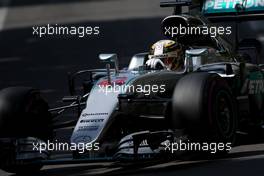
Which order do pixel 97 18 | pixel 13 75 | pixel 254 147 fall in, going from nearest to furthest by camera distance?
pixel 254 147, pixel 13 75, pixel 97 18

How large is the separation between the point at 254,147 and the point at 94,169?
2.01 meters

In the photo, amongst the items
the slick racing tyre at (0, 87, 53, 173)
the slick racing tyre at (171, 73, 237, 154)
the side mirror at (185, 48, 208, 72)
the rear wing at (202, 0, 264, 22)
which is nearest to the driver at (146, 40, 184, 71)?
the side mirror at (185, 48, 208, 72)

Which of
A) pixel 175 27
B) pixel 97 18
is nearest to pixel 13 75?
pixel 97 18

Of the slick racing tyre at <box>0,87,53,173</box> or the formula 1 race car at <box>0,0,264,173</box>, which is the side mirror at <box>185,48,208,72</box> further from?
the slick racing tyre at <box>0,87,53,173</box>

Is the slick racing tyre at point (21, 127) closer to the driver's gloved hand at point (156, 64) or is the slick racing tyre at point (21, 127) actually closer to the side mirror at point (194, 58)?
the driver's gloved hand at point (156, 64)

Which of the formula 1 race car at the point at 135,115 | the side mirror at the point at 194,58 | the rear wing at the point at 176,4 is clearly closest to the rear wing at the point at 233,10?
the rear wing at the point at 176,4

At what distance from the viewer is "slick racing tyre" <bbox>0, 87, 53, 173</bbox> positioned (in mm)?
9492

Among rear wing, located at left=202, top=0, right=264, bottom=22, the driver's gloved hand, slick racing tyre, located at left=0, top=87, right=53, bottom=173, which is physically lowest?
slick racing tyre, located at left=0, top=87, right=53, bottom=173

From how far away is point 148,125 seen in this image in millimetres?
10055

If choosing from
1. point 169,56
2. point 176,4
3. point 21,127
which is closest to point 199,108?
point 169,56

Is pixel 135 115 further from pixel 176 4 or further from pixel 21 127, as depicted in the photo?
pixel 176 4

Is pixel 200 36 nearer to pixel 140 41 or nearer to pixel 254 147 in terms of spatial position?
pixel 254 147

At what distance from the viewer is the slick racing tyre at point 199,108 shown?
936 cm

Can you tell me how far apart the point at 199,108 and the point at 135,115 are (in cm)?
82
